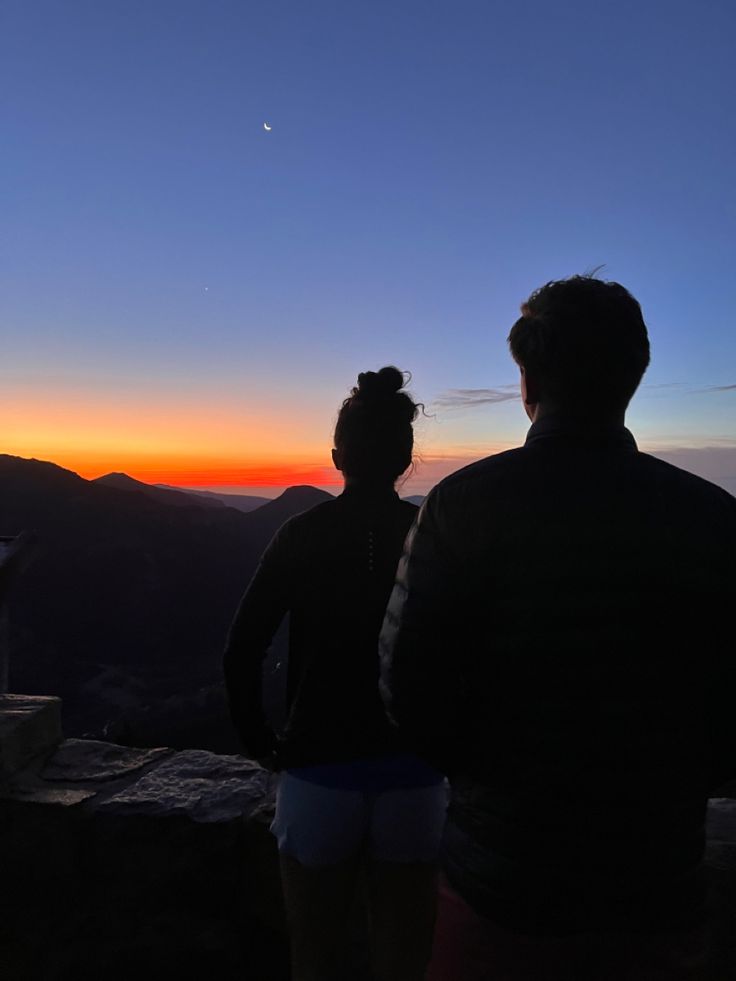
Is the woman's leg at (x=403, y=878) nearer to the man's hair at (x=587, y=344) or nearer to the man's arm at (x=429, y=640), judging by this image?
the man's arm at (x=429, y=640)

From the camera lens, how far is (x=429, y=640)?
43.4 inches

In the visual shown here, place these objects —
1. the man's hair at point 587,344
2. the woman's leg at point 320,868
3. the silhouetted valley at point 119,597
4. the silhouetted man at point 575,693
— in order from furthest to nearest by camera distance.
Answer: the silhouetted valley at point 119,597
the woman's leg at point 320,868
the man's hair at point 587,344
the silhouetted man at point 575,693

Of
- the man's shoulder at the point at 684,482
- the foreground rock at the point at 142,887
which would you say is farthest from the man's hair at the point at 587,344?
the foreground rock at the point at 142,887

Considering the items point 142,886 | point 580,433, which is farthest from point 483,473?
point 142,886

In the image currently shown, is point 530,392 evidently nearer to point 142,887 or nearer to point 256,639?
point 256,639

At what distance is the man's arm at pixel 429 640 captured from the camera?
1088mm

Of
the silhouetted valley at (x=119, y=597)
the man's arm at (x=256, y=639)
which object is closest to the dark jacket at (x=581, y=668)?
the man's arm at (x=256, y=639)

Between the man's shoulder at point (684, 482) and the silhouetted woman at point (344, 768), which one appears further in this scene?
the silhouetted woman at point (344, 768)

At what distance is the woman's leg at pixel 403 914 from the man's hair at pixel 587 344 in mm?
1093

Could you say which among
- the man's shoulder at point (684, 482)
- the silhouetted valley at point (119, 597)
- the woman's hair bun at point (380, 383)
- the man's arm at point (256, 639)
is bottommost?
the silhouetted valley at point (119, 597)

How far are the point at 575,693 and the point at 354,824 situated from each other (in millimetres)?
770

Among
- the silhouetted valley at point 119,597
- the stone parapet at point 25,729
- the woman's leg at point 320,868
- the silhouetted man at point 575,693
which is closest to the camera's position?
the silhouetted man at point 575,693

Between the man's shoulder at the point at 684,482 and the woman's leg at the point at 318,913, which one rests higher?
the man's shoulder at the point at 684,482

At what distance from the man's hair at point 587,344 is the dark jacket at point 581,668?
109mm
